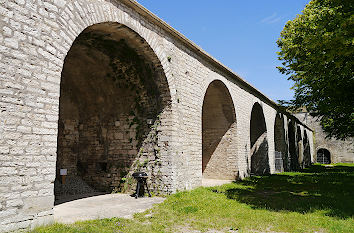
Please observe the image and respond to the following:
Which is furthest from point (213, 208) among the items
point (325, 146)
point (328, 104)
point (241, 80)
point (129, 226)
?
point (325, 146)

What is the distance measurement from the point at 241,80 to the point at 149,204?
8.10m

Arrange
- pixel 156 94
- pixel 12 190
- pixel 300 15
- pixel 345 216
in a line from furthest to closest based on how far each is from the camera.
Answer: pixel 300 15 < pixel 156 94 < pixel 345 216 < pixel 12 190

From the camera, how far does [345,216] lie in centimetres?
536

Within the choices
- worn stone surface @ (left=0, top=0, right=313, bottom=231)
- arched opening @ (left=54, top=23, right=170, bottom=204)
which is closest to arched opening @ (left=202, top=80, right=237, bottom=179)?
worn stone surface @ (left=0, top=0, right=313, bottom=231)

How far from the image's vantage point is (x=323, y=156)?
34.8 m

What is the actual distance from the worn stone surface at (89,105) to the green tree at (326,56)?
282cm

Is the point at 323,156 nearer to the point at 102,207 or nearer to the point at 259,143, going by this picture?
the point at 259,143

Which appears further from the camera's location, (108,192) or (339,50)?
(108,192)

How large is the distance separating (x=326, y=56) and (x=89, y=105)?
674 centimetres

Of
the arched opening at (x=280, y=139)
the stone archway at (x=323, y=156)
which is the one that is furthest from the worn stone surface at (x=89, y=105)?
the stone archway at (x=323, y=156)

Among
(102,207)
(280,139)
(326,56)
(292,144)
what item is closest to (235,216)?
(102,207)

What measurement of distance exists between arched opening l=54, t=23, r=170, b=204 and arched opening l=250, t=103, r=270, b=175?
8677 millimetres

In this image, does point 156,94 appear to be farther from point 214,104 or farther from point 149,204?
point 214,104

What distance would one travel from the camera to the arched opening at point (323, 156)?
34.3 meters
